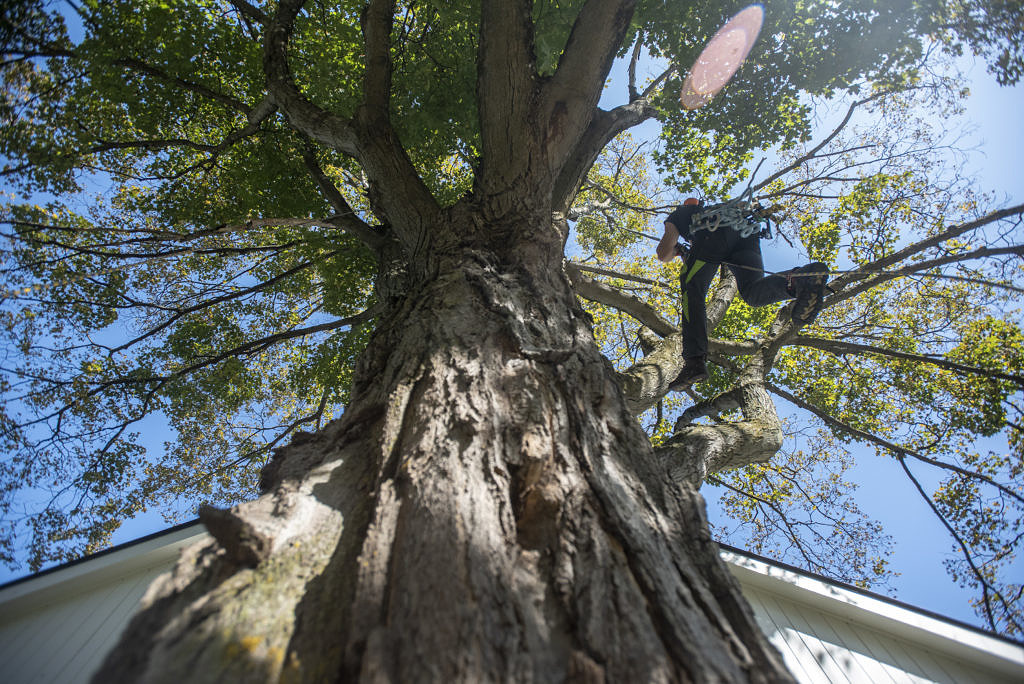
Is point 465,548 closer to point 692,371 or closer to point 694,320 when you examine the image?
point 692,371

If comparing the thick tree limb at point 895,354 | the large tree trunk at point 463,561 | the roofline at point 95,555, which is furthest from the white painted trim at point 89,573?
the thick tree limb at point 895,354

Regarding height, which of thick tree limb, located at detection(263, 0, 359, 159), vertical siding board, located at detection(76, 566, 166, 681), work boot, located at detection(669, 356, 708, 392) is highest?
thick tree limb, located at detection(263, 0, 359, 159)

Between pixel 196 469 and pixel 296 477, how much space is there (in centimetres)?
649

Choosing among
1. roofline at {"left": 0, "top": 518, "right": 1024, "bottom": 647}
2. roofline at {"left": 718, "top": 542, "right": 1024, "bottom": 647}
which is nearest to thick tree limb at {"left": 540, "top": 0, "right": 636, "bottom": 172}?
roofline at {"left": 718, "top": 542, "right": 1024, "bottom": 647}

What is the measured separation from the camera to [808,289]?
3480 millimetres

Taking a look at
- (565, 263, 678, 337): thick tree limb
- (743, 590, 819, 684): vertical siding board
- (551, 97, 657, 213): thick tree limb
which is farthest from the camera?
(565, 263, 678, 337): thick tree limb

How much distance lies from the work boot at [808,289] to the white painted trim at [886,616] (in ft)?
7.04

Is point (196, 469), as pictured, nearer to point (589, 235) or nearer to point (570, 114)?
point (570, 114)

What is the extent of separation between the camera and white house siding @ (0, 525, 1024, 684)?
366cm

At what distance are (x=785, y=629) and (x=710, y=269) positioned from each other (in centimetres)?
337

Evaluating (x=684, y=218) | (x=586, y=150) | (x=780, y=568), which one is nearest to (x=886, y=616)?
(x=780, y=568)

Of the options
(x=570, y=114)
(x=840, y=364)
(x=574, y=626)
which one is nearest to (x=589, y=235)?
(x=840, y=364)

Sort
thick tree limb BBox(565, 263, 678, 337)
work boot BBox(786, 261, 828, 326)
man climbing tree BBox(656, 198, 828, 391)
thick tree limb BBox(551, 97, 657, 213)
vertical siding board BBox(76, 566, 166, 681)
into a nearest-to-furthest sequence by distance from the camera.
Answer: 1. work boot BBox(786, 261, 828, 326)
2. vertical siding board BBox(76, 566, 166, 681)
3. man climbing tree BBox(656, 198, 828, 391)
4. thick tree limb BBox(551, 97, 657, 213)
5. thick tree limb BBox(565, 263, 678, 337)

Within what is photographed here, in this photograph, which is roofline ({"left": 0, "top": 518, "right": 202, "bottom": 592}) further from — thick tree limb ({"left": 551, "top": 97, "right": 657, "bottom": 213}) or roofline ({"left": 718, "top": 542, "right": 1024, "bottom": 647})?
roofline ({"left": 718, "top": 542, "right": 1024, "bottom": 647})
